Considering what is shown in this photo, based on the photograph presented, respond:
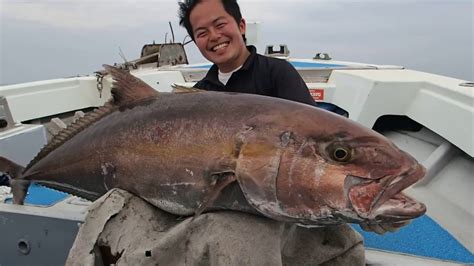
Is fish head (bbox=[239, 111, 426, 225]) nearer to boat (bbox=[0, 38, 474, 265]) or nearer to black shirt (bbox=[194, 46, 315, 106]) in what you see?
black shirt (bbox=[194, 46, 315, 106])

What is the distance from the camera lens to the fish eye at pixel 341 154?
1393 millimetres

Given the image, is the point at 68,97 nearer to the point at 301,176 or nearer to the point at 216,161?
the point at 216,161

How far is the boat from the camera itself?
7.13 ft

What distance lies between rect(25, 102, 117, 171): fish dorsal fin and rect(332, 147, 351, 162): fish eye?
3.52 ft

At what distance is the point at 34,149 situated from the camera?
11.1ft

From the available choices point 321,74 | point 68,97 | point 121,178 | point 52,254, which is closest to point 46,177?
point 52,254

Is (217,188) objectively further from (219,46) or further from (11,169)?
(11,169)

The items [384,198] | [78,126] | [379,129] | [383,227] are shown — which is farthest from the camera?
[379,129]

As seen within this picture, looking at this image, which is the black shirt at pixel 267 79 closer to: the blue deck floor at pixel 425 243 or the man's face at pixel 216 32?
the man's face at pixel 216 32

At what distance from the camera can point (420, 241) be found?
2719 millimetres

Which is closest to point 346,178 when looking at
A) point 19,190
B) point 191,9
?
point 191,9

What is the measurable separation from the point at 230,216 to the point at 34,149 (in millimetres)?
2415

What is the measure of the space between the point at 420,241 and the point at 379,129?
6.06 ft

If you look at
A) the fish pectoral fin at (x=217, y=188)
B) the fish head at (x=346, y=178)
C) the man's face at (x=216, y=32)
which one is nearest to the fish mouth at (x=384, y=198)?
the fish head at (x=346, y=178)
